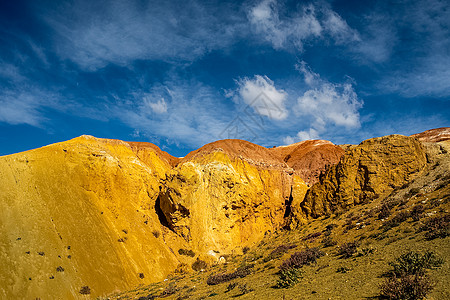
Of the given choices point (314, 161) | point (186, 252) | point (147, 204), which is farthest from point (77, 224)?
point (314, 161)

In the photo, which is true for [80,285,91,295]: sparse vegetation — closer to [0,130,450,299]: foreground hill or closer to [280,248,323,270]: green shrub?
[0,130,450,299]: foreground hill

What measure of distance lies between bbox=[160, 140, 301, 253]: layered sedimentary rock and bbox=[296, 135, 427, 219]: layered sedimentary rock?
970 centimetres

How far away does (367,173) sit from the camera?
23125 millimetres

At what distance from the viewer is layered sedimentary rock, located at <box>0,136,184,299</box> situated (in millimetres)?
17766

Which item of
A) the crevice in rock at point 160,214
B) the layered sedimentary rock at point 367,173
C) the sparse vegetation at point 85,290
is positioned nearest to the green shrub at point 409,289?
the layered sedimentary rock at point 367,173

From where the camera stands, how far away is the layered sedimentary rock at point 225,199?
3150 cm

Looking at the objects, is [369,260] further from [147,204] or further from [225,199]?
[147,204]

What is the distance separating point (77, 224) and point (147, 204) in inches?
410

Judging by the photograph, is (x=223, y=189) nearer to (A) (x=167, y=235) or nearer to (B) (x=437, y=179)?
(A) (x=167, y=235)

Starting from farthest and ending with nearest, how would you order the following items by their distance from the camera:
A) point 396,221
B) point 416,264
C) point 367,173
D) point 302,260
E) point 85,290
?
point 367,173 → point 85,290 → point 396,221 → point 302,260 → point 416,264

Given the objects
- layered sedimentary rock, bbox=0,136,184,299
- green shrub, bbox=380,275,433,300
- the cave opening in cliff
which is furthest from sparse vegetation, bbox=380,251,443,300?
the cave opening in cliff

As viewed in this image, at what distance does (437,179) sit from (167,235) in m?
27.1

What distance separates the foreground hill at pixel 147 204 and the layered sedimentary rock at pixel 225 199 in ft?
0.47

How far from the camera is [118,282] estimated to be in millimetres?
21672
